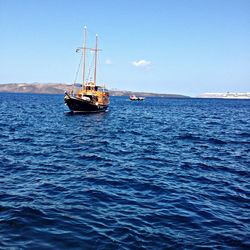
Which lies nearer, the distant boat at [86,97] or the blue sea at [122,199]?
the blue sea at [122,199]

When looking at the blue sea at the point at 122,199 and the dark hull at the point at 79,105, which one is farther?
the dark hull at the point at 79,105

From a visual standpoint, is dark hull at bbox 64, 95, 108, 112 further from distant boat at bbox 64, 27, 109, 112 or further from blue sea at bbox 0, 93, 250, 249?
blue sea at bbox 0, 93, 250, 249

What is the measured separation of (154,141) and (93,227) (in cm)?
1762

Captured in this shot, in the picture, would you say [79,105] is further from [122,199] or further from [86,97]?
[122,199]

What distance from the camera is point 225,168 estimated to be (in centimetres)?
1628

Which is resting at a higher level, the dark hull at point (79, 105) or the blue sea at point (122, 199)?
the dark hull at point (79, 105)

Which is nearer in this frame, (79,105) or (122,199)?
(122,199)

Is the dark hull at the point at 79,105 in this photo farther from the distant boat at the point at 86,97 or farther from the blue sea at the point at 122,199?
the blue sea at the point at 122,199

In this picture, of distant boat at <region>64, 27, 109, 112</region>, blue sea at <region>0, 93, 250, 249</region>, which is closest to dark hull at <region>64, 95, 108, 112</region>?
distant boat at <region>64, 27, 109, 112</region>

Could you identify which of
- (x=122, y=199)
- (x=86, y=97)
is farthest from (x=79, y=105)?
(x=122, y=199)

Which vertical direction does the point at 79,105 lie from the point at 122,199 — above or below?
above

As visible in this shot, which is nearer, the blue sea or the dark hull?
the blue sea

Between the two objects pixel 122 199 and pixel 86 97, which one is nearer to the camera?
pixel 122 199

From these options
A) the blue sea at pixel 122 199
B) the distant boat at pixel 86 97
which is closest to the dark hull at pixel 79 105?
the distant boat at pixel 86 97
